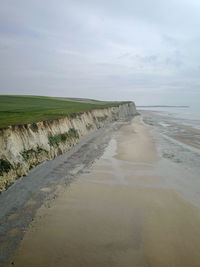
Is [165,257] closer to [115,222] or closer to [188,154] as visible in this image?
[115,222]

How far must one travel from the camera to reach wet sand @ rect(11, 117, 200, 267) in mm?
5879

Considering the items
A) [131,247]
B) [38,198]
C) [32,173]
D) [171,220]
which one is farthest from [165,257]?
[32,173]

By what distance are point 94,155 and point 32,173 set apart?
6.65 metres

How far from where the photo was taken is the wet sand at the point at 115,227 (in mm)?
5879

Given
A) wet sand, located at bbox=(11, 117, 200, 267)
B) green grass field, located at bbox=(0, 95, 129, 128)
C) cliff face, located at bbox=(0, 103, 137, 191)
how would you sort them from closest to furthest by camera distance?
1. wet sand, located at bbox=(11, 117, 200, 267)
2. cliff face, located at bbox=(0, 103, 137, 191)
3. green grass field, located at bbox=(0, 95, 129, 128)

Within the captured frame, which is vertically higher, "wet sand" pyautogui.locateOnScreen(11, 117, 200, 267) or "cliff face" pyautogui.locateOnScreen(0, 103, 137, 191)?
"cliff face" pyautogui.locateOnScreen(0, 103, 137, 191)

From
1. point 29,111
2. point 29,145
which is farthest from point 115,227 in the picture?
point 29,111

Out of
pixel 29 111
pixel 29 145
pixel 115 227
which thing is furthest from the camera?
pixel 29 111

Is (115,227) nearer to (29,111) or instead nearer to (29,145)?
(29,145)

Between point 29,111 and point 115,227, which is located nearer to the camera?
point 115,227

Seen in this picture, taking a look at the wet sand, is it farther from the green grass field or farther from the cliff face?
the green grass field

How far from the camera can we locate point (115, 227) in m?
7.40

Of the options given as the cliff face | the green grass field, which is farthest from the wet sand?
the green grass field

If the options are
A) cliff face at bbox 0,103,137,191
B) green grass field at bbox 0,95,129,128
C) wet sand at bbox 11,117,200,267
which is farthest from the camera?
green grass field at bbox 0,95,129,128
